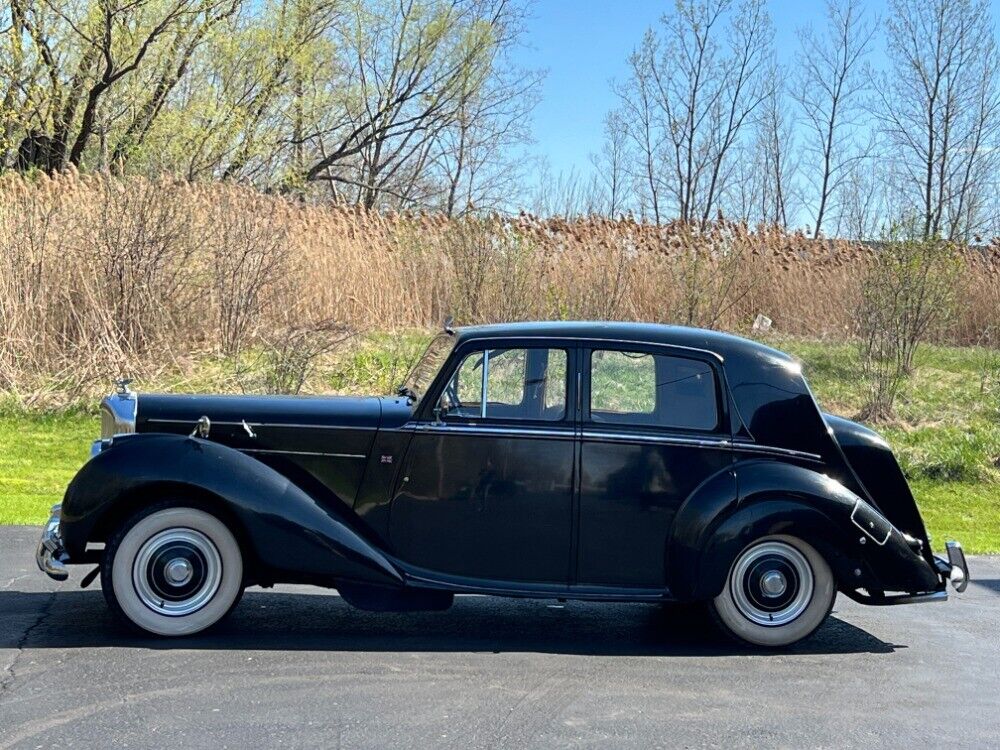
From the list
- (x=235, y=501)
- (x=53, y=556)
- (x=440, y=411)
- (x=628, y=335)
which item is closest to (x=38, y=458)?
(x=53, y=556)

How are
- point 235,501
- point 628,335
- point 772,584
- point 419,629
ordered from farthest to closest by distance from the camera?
point 419,629
point 628,335
point 772,584
point 235,501

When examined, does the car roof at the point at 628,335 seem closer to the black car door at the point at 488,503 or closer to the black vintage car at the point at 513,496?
→ the black vintage car at the point at 513,496

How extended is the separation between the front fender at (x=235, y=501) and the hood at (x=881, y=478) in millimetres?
2457

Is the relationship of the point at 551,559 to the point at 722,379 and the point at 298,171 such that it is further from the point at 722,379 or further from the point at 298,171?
the point at 298,171

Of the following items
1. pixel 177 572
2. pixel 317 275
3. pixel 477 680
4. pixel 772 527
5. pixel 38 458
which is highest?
pixel 317 275

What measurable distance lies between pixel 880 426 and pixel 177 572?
32.8ft

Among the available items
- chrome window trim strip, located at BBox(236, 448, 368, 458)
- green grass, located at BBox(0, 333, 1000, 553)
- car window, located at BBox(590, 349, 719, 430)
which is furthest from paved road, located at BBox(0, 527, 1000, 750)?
green grass, located at BBox(0, 333, 1000, 553)

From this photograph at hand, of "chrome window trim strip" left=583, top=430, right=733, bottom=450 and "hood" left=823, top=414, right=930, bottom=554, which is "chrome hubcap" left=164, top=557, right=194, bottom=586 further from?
"hood" left=823, top=414, right=930, bottom=554

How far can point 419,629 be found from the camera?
6266 mm

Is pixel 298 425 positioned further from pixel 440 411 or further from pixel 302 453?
pixel 440 411

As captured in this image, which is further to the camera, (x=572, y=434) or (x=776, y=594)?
(x=776, y=594)

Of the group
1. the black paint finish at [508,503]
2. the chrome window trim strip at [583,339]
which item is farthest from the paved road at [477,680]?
the chrome window trim strip at [583,339]

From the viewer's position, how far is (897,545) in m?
6.03

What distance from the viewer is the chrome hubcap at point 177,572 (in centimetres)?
571
